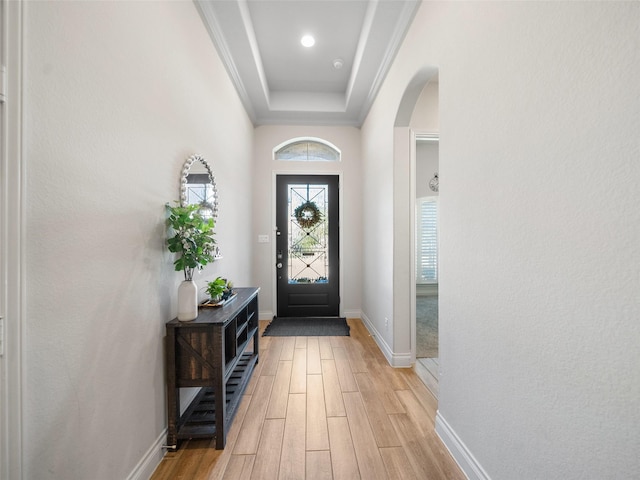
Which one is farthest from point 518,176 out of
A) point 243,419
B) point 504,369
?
point 243,419

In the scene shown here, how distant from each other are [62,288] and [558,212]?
1688mm

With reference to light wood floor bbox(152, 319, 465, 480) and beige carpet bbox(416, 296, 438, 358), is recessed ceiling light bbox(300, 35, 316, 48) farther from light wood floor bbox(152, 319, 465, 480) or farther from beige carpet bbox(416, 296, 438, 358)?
beige carpet bbox(416, 296, 438, 358)

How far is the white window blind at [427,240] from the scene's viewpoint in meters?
5.43

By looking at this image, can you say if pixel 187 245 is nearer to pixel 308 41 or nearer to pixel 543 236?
pixel 543 236

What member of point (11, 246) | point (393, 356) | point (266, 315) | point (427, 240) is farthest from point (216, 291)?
point (427, 240)

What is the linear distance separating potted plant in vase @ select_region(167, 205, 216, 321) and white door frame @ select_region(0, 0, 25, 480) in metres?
0.73

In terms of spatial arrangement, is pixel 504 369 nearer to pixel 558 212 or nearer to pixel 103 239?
pixel 558 212

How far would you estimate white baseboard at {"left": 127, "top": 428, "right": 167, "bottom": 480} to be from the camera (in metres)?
1.32

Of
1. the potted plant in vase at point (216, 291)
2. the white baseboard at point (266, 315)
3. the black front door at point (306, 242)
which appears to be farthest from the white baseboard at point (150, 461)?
the black front door at point (306, 242)

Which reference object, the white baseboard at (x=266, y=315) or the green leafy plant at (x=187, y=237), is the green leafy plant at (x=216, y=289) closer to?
the green leafy plant at (x=187, y=237)

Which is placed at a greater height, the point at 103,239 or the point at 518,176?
the point at 518,176

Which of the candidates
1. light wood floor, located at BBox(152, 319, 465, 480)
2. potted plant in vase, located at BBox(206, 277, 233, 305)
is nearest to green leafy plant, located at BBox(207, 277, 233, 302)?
potted plant in vase, located at BBox(206, 277, 233, 305)

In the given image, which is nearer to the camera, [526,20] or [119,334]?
[526,20]

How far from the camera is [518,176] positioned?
3.52 ft
